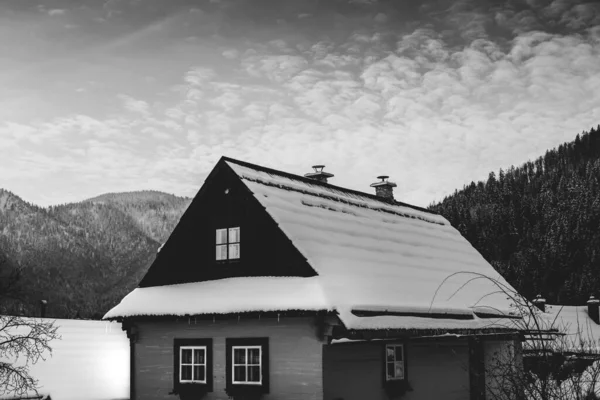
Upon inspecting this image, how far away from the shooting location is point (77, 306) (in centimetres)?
11031

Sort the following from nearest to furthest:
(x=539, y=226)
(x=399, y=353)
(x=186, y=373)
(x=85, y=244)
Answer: (x=186, y=373) < (x=399, y=353) < (x=539, y=226) < (x=85, y=244)

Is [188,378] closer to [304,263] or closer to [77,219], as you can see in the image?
[304,263]

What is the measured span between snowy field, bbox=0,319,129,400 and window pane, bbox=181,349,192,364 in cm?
474

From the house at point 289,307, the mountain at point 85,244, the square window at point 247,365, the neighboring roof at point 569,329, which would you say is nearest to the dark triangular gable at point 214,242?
the house at point 289,307

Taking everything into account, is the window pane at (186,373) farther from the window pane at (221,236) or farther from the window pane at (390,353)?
the window pane at (390,353)

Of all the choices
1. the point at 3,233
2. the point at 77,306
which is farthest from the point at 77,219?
the point at 77,306

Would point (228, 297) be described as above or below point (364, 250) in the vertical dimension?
→ below

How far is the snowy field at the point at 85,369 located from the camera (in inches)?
791

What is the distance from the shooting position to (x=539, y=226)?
11044cm

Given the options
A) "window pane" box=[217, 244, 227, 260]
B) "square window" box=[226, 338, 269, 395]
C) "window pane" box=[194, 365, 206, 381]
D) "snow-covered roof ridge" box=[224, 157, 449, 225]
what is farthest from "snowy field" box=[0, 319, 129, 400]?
"snow-covered roof ridge" box=[224, 157, 449, 225]

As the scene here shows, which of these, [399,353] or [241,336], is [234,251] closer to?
[241,336]

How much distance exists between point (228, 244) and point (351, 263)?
3.14m

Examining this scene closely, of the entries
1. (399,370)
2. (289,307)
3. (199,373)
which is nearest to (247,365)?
(199,373)

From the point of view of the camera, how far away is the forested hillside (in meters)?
88.3
